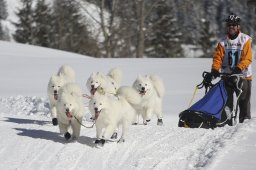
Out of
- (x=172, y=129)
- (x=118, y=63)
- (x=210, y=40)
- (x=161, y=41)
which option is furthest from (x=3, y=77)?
(x=210, y=40)

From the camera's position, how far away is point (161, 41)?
4853 cm

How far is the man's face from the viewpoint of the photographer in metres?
7.78

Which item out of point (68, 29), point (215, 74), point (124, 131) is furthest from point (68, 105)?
point (68, 29)

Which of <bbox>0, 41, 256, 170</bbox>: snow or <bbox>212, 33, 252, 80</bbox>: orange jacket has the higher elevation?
<bbox>212, 33, 252, 80</bbox>: orange jacket

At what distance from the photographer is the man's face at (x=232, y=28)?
25.5 feet

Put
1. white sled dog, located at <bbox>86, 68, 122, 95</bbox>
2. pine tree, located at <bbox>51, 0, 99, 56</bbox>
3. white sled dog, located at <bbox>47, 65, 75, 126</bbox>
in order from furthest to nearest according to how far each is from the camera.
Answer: pine tree, located at <bbox>51, 0, 99, 56</bbox> < white sled dog, located at <bbox>47, 65, 75, 126</bbox> < white sled dog, located at <bbox>86, 68, 122, 95</bbox>

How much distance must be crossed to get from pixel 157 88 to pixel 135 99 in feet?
6.91

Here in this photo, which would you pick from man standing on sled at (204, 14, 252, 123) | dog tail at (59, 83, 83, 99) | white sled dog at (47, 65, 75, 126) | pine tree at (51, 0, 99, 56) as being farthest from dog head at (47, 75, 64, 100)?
pine tree at (51, 0, 99, 56)

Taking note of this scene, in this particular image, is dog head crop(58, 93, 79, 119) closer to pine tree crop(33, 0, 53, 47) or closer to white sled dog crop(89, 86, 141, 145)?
white sled dog crop(89, 86, 141, 145)

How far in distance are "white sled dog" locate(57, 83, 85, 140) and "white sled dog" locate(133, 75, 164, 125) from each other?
1.75 m

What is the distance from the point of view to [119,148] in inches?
249

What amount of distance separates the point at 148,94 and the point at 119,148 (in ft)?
8.01

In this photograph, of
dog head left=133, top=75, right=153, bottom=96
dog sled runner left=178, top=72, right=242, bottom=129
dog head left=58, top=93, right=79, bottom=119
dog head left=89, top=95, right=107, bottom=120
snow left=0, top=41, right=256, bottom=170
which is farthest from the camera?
dog head left=133, top=75, right=153, bottom=96

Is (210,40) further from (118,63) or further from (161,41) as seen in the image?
(118,63)
